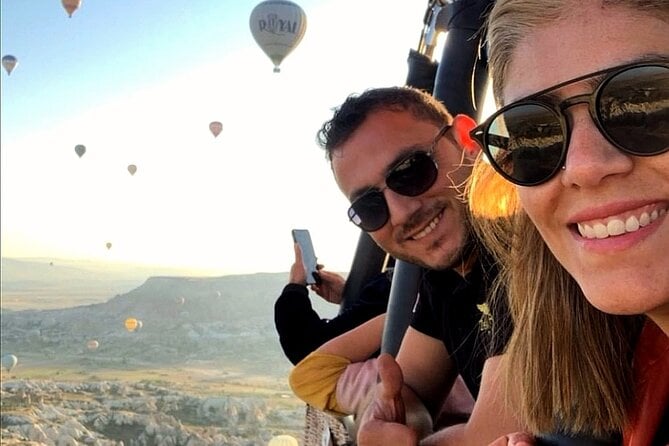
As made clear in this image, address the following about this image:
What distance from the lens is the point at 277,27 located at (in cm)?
1123

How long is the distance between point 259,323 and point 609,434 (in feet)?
41.5

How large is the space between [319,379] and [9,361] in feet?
58.2

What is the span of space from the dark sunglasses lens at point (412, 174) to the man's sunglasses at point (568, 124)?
1.94ft

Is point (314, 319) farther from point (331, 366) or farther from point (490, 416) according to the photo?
point (490, 416)

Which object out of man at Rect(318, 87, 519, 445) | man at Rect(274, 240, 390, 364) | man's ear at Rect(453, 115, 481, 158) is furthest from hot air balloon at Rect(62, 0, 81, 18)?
man's ear at Rect(453, 115, 481, 158)

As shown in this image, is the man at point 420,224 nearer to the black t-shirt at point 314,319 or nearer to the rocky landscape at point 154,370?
the black t-shirt at point 314,319

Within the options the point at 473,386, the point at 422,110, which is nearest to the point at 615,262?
the point at 473,386

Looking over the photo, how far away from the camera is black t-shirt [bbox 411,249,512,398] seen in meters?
1.12

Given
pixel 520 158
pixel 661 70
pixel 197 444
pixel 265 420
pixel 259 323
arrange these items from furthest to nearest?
pixel 259 323 < pixel 265 420 < pixel 197 444 < pixel 520 158 < pixel 661 70

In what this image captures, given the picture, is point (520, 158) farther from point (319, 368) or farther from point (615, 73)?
point (319, 368)

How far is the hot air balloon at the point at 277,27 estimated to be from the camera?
11195mm

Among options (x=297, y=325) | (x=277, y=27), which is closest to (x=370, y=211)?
(x=297, y=325)

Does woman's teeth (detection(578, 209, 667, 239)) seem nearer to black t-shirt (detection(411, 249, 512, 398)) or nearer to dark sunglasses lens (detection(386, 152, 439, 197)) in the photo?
black t-shirt (detection(411, 249, 512, 398))

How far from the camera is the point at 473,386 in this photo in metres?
1.18
